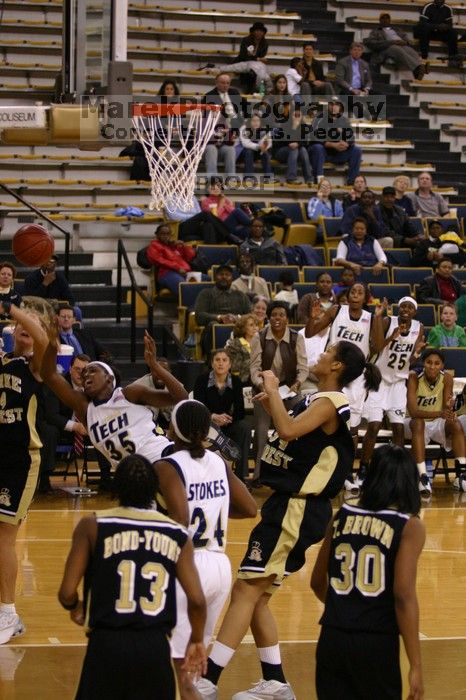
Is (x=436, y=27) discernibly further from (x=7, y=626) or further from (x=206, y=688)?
(x=206, y=688)

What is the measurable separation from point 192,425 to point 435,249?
36.1 feet

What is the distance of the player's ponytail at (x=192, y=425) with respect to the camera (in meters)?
5.39

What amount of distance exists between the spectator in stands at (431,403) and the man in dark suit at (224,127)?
5.70m

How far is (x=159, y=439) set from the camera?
21.1ft

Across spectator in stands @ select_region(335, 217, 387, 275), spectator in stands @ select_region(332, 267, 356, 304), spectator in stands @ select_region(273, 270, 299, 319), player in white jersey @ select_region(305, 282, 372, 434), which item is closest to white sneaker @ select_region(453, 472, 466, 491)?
player in white jersey @ select_region(305, 282, 372, 434)

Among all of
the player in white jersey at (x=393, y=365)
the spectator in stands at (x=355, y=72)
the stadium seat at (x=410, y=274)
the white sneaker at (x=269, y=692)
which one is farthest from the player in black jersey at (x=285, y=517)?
the spectator in stands at (x=355, y=72)

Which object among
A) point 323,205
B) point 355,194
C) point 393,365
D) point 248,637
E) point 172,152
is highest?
point 172,152

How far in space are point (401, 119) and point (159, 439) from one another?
15.0 m

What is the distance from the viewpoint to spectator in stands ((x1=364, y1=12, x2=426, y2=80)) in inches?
824

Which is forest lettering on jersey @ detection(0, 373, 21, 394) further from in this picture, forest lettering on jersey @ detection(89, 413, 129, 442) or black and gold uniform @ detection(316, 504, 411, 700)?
black and gold uniform @ detection(316, 504, 411, 700)

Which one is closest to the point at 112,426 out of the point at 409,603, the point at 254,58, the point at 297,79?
the point at 409,603

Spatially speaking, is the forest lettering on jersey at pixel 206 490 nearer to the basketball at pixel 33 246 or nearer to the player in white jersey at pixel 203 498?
→ the player in white jersey at pixel 203 498

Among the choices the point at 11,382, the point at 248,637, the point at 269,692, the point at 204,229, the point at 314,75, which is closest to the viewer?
the point at 269,692

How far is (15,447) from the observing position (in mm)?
7059
